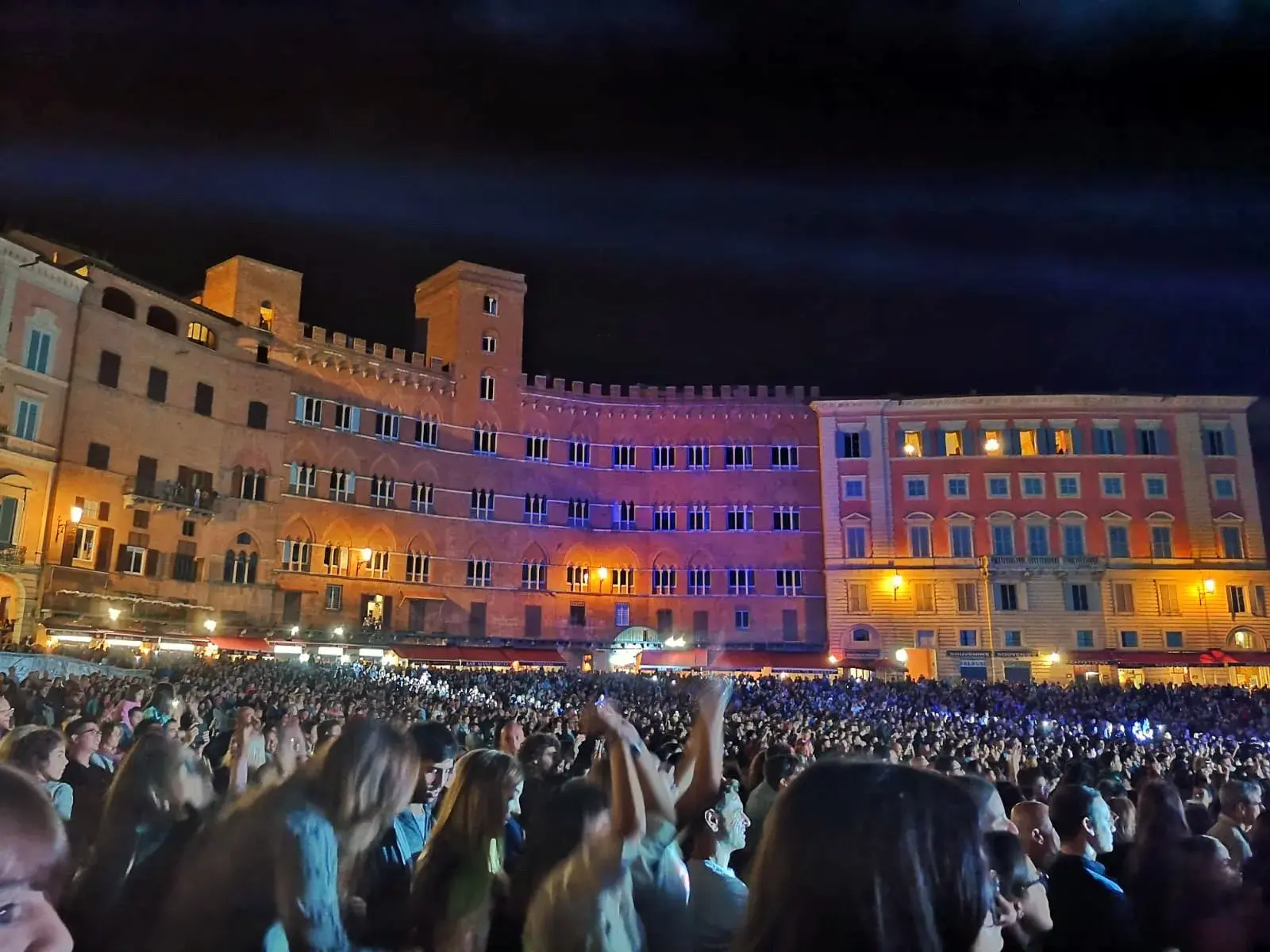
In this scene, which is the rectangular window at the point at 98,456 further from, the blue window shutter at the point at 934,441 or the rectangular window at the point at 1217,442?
the rectangular window at the point at 1217,442

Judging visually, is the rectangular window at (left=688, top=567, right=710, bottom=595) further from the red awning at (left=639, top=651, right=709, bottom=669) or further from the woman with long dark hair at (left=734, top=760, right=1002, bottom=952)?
the woman with long dark hair at (left=734, top=760, right=1002, bottom=952)

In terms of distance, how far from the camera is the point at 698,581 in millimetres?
50500

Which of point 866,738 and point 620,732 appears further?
point 866,738

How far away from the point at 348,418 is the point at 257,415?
15.3 feet

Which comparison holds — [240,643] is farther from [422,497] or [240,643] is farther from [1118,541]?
[1118,541]

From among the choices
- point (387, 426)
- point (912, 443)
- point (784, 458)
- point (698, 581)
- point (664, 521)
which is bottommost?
point (698, 581)

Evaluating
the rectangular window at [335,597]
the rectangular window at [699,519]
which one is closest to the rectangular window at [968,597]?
the rectangular window at [699,519]

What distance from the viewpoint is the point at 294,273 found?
43.7 meters

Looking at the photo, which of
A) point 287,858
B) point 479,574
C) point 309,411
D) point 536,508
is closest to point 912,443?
point 536,508

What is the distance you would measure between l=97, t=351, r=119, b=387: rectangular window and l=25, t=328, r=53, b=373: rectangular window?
2.07 meters

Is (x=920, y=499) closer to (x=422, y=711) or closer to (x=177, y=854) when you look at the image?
(x=422, y=711)

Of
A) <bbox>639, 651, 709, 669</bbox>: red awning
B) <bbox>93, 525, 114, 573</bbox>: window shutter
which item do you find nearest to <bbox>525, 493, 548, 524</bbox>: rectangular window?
<bbox>639, 651, 709, 669</bbox>: red awning

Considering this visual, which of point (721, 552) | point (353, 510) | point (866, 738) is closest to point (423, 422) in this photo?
point (353, 510)

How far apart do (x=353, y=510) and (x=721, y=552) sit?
19654mm
